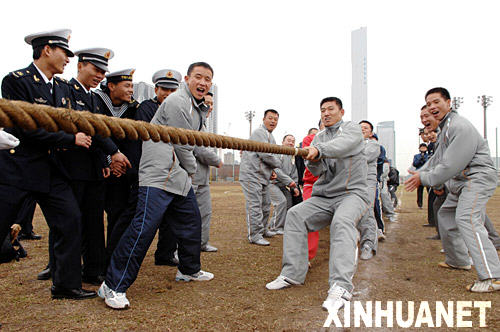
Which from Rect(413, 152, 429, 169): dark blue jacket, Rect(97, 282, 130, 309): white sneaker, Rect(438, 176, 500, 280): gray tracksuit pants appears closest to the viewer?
Rect(97, 282, 130, 309): white sneaker

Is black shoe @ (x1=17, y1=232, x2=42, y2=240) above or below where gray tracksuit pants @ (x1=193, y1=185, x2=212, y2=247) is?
below

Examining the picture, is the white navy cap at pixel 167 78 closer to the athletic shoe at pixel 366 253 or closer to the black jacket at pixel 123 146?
the black jacket at pixel 123 146

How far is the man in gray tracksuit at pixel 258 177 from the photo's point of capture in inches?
203

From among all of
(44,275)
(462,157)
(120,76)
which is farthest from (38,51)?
(462,157)

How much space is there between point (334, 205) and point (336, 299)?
983 millimetres

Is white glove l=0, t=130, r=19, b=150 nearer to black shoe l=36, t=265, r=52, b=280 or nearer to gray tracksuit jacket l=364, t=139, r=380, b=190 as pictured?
black shoe l=36, t=265, r=52, b=280

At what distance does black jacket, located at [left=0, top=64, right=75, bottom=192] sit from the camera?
2318mm

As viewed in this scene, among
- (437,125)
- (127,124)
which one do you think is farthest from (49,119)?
(437,125)

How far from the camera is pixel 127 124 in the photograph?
176 cm

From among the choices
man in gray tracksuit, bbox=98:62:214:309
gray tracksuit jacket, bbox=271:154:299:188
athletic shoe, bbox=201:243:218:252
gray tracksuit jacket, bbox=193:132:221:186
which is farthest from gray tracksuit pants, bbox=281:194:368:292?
gray tracksuit jacket, bbox=271:154:299:188

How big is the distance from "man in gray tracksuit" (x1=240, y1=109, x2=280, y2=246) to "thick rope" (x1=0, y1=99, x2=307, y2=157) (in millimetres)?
3034

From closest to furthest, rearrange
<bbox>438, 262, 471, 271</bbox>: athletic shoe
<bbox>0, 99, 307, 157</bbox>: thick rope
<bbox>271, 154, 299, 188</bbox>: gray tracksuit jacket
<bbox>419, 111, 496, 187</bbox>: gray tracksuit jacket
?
<bbox>0, 99, 307, 157</bbox>: thick rope, <bbox>419, 111, 496, 187</bbox>: gray tracksuit jacket, <bbox>438, 262, 471, 271</bbox>: athletic shoe, <bbox>271, 154, 299, 188</bbox>: gray tracksuit jacket

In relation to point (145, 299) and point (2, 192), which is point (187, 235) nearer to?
point (145, 299)

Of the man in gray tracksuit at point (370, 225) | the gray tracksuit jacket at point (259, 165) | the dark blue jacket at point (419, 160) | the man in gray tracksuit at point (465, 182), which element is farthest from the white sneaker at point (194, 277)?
the dark blue jacket at point (419, 160)
